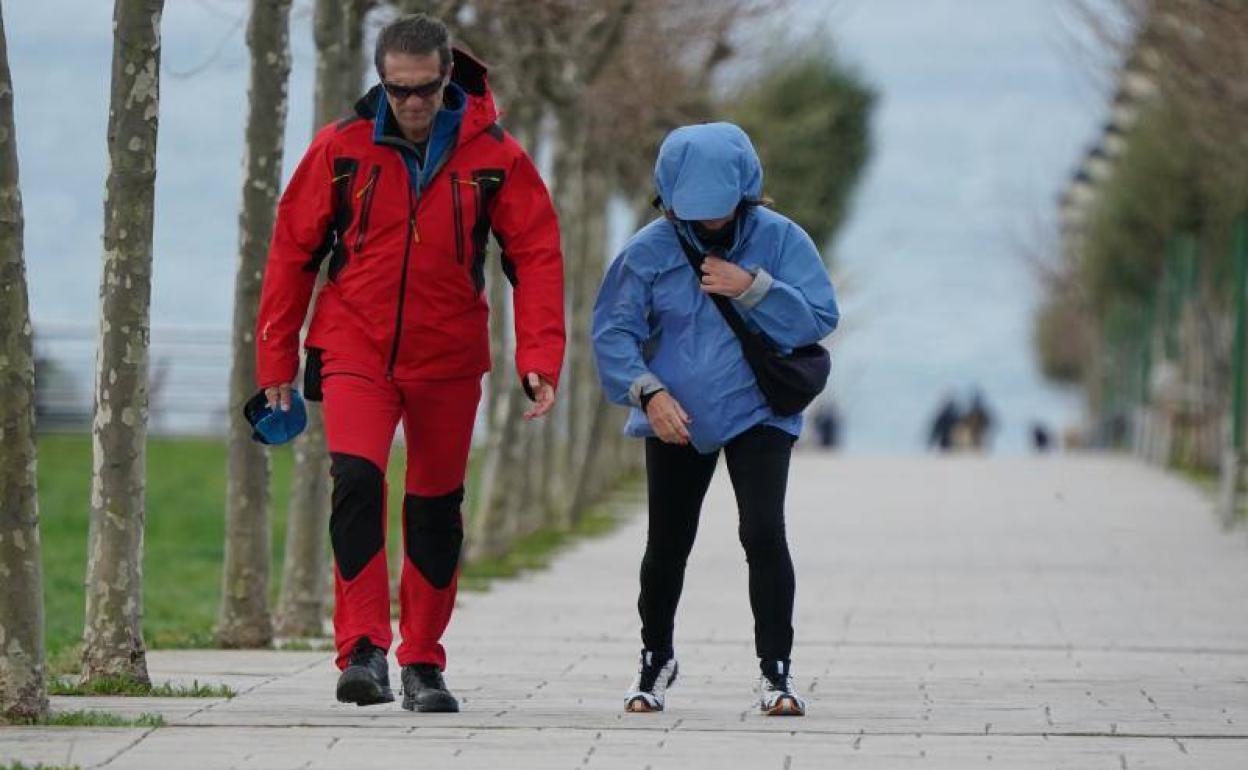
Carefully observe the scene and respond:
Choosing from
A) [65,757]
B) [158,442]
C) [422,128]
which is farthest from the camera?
[158,442]

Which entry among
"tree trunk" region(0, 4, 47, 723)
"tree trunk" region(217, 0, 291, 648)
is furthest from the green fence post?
"tree trunk" region(0, 4, 47, 723)

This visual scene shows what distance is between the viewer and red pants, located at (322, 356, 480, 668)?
8445mm

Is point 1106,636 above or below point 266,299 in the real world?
below

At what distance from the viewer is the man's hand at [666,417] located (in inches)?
335

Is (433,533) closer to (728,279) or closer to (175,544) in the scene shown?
(728,279)

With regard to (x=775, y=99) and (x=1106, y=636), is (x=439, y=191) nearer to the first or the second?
(x=1106, y=636)

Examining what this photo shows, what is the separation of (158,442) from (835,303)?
114 feet

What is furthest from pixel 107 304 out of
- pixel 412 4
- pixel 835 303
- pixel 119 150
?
pixel 412 4

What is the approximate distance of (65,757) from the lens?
738 cm

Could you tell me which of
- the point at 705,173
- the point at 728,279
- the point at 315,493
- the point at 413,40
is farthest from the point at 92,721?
the point at 315,493

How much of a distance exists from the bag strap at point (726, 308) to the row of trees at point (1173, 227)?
42.1ft

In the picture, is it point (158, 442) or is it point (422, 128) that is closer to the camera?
point (422, 128)

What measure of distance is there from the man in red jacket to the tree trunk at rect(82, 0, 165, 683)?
106cm

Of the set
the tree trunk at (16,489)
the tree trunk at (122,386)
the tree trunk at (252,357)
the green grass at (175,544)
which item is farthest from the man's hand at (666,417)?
the tree trunk at (252,357)
